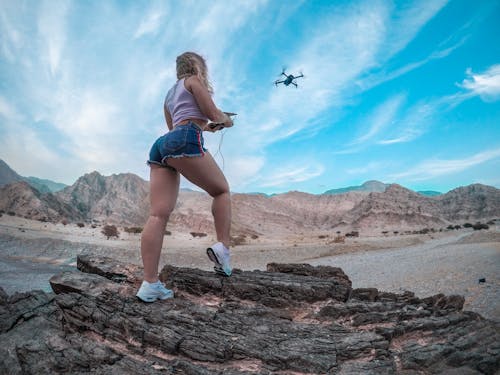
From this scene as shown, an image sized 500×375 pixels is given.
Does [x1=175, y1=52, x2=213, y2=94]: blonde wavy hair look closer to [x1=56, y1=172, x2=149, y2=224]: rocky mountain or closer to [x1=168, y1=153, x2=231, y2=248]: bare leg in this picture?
[x1=168, y1=153, x2=231, y2=248]: bare leg

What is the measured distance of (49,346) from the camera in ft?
10.1

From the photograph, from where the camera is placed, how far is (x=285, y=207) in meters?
77.4

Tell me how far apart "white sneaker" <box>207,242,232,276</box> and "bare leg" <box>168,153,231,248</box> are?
8 cm

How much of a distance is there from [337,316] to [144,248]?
245 centimetres

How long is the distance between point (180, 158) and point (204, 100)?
0.69m

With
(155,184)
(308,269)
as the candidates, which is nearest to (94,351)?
(155,184)

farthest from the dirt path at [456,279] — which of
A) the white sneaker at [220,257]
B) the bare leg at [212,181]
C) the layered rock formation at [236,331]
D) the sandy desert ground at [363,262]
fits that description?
the bare leg at [212,181]

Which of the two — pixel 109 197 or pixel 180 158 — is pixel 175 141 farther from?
pixel 109 197

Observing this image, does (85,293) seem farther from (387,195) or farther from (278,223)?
(387,195)

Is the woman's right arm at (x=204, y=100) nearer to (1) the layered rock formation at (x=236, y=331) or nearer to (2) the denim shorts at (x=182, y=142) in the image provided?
(2) the denim shorts at (x=182, y=142)

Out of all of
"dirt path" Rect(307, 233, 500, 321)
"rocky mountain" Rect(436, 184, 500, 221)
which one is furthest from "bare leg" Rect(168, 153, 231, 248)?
"rocky mountain" Rect(436, 184, 500, 221)

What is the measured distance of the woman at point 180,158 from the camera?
3398mm

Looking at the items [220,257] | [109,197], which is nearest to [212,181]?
[220,257]

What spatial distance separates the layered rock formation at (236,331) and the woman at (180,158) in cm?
47
